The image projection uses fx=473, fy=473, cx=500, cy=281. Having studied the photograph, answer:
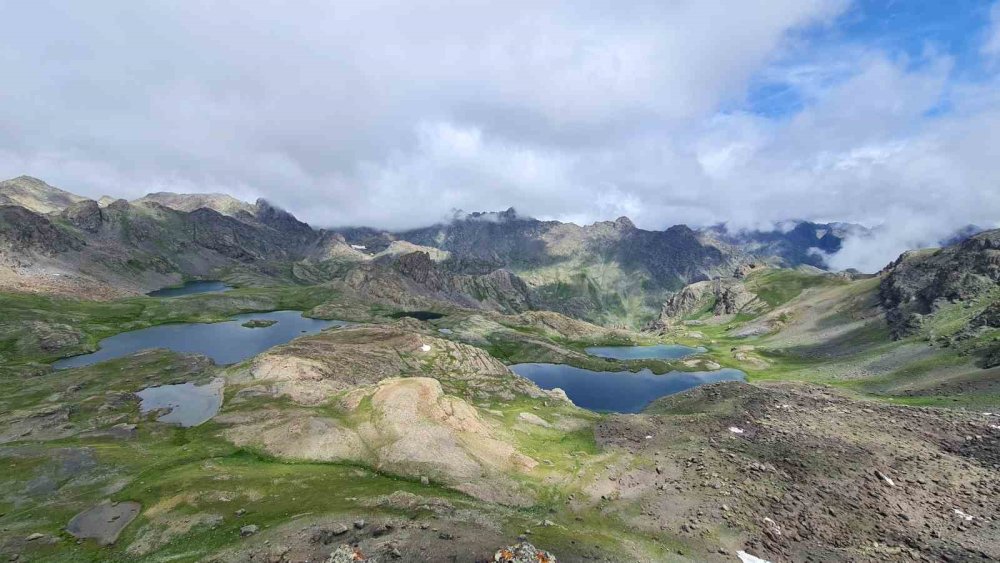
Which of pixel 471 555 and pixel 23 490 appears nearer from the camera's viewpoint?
pixel 471 555

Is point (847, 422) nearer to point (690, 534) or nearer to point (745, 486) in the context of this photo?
point (745, 486)

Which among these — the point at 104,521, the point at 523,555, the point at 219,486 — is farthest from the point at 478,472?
the point at 104,521

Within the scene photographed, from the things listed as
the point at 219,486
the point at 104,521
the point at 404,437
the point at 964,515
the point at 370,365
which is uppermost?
the point at 370,365

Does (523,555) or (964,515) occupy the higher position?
(523,555)

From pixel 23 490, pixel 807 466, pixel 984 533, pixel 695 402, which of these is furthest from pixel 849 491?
pixel 23 490

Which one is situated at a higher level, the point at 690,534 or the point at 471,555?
the point at 471,555

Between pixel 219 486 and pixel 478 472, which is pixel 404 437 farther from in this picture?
pixel 219 486

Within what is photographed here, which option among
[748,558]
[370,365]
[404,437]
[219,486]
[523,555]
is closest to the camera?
[523,555]

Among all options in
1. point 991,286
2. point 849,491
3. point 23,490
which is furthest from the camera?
point 991,286

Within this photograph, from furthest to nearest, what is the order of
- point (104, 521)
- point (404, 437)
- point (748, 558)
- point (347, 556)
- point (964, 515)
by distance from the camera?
1. point (404, 437)
2. point (964, 515)
3. point (104, 521)
4. point (748, 558)
5. point (347, 556)
